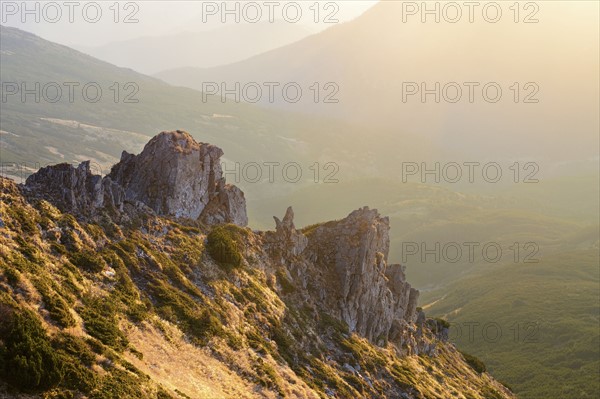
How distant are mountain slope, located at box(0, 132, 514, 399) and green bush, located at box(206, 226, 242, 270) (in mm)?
183

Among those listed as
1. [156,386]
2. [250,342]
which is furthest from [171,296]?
[156,386]

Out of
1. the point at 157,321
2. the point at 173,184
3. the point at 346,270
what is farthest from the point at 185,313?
the point at 346,270

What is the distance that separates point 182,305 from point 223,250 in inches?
462

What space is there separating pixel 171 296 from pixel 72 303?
32.4 feet

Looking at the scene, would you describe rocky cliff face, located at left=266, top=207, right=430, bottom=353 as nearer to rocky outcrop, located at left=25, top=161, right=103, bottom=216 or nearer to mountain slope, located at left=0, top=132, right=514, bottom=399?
mountain slope, located at left=0, top=132, right=514, bottom=399

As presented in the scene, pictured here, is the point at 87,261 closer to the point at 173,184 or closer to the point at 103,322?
the point at 103,322

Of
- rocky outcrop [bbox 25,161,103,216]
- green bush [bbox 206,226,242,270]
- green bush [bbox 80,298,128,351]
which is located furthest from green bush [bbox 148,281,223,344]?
green bush [bbox 206,226,242,270]

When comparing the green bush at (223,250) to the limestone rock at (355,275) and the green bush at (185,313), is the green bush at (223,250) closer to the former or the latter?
the green bush at (185,313)

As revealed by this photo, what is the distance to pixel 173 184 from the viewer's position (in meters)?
57.2

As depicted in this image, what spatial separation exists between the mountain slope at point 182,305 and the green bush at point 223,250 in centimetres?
18

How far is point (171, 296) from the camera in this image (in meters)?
40.0

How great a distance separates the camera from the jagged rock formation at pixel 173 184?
46.4m

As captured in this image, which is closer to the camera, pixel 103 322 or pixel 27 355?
pixel 27 355

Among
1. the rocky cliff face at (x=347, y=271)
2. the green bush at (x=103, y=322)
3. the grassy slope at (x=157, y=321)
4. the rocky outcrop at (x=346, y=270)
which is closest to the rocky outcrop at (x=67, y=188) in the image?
the grassy slope at (x=157, y=321)
